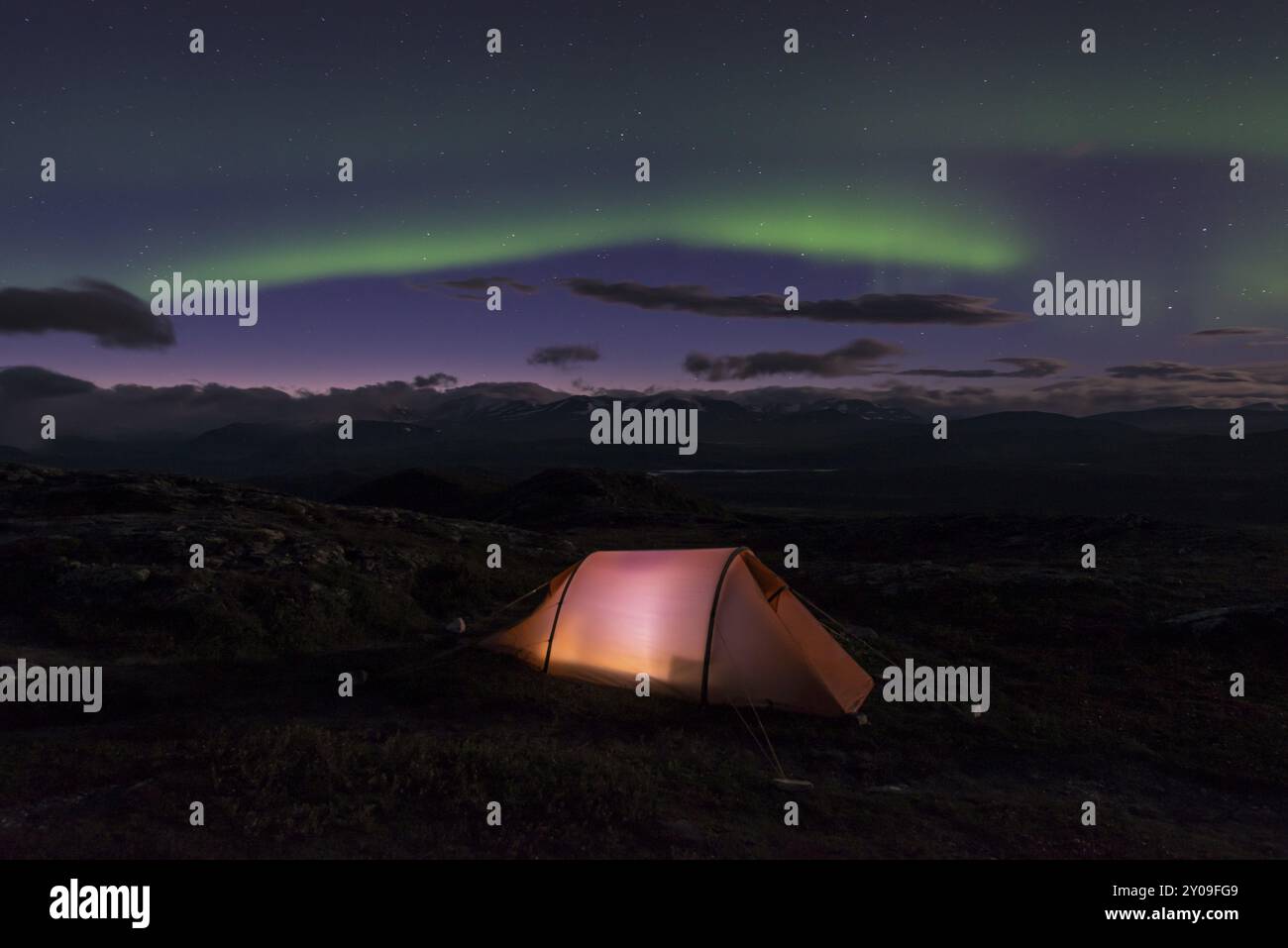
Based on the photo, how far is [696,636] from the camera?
13.8m

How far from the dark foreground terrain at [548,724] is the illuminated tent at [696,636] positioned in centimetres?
50

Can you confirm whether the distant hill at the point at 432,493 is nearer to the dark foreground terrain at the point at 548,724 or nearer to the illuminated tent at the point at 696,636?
the dark foreground terrain at the point at 548,724

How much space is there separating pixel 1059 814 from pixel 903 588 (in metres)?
15.2

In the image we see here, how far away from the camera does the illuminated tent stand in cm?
1341

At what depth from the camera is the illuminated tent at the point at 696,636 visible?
528 inches

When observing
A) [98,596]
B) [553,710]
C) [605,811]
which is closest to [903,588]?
[553,710]

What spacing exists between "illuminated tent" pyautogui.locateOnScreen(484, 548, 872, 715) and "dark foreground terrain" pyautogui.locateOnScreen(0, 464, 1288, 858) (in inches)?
19.8

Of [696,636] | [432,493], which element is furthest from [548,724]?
[432,493]

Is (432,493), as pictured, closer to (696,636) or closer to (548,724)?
(696,636)

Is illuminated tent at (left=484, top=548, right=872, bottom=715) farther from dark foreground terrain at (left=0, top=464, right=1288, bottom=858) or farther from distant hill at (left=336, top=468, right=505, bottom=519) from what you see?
distant hill at (left=336, top=468, right=505, bottom=519)

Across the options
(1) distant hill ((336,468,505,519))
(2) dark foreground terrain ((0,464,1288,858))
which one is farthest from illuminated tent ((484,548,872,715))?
(1) distant hill ((336,468,505,519))

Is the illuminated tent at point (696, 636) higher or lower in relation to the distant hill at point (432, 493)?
lower

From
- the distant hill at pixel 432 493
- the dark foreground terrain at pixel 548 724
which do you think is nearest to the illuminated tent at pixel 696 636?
the dark foreground terrain at pixel 548 724

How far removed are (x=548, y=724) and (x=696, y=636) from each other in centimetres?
312
